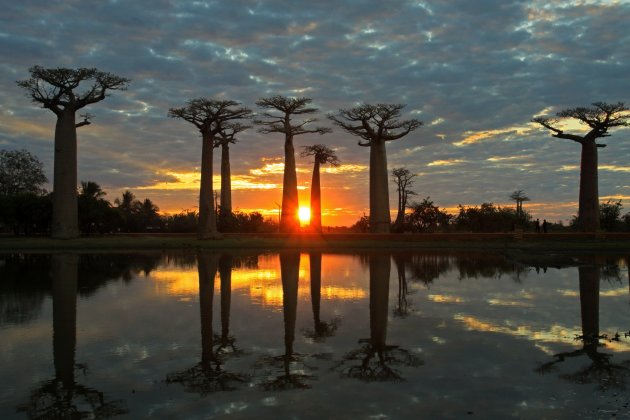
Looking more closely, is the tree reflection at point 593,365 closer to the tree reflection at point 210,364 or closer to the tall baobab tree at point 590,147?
the tree reflection at point 210,364

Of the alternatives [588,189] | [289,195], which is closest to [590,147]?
[588,189]

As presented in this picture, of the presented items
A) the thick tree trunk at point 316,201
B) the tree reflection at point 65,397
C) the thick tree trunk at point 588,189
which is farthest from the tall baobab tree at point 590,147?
the tree reflection at point 65,397

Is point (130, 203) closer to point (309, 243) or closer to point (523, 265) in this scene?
point (309, 243)

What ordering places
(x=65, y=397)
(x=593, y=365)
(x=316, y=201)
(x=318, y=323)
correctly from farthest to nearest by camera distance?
(x=316, y=201), (x=318, y=323), (x=593, y=365), (x=65, y=397)

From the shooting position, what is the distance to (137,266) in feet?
68.7

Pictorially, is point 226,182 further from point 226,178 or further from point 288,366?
point 288,366

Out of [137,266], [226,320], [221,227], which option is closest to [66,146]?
[221,227]

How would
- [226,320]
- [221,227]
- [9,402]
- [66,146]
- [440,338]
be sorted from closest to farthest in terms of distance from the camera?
[9,402] → [440,338] → [226,320] → [66,146] → [221,227]

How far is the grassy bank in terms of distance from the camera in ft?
101

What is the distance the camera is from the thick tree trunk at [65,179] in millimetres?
35312

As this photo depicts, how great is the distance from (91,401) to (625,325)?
8052mm

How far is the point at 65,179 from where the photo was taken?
35625 mm

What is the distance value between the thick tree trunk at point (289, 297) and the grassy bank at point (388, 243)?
10923 mm

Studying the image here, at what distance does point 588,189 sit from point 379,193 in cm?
1477
